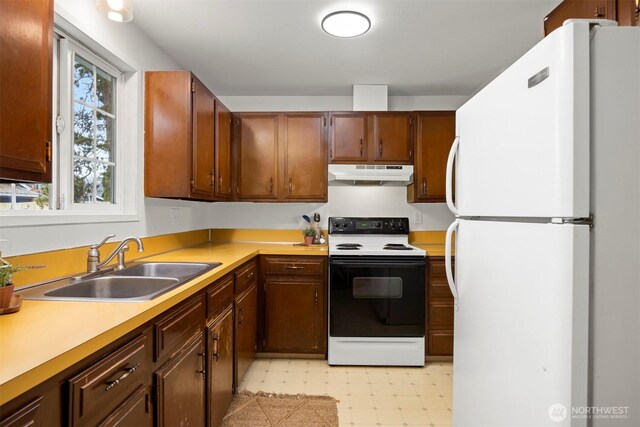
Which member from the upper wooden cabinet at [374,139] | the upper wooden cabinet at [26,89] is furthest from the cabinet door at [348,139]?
the upper wooden cabinet at [26,89]

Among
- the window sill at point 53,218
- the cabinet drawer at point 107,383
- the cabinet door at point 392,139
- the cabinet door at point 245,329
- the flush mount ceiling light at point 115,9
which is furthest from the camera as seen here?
the cabinet door at point 392,139

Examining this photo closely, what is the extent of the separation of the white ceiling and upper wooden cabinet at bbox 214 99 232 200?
39 centimetres

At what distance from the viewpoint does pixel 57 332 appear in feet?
2.78

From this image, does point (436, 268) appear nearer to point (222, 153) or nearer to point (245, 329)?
point (245, 329)

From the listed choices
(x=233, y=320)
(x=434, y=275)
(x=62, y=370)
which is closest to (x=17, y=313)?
(x=62, y=370)

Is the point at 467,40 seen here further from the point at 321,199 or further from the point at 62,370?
the point at 62,370

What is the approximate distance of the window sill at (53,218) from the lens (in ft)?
4.11

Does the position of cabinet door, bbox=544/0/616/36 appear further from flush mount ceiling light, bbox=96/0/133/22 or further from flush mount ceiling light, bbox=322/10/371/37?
flush mount ceiling light, bbox=96/0/133/22

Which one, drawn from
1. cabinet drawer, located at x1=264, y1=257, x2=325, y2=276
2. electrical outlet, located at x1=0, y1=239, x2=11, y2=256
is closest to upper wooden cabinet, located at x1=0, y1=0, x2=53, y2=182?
electrical outlet, located at x1=0, y1=239, x2=11, y2=256

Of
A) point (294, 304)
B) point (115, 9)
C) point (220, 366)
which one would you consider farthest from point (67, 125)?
point (294, 304)

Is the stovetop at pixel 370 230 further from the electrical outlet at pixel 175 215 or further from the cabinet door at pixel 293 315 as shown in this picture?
the electrical outlet at pixel 175 215

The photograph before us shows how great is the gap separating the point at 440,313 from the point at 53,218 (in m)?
2.57

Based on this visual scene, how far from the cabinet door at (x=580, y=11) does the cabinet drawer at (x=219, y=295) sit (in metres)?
2.10

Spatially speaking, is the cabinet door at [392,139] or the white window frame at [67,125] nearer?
the white window frame at [67,125]
